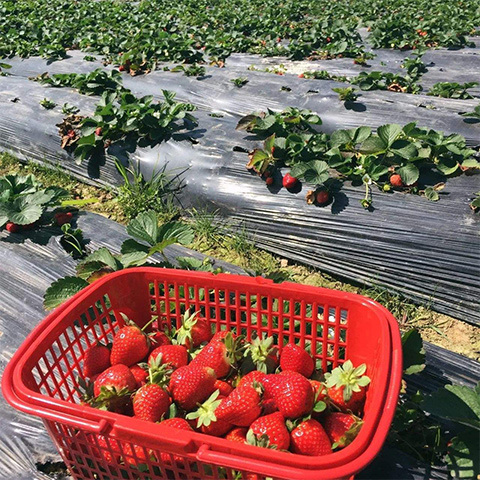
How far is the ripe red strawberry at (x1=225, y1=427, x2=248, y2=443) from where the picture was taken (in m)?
1.54

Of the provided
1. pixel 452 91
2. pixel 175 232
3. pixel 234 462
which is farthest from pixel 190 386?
pixel 452 91

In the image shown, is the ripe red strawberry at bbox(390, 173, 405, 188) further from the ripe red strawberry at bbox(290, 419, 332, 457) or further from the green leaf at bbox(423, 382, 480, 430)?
the ripe red strawberry at bbox(290, 419, 332, 457)

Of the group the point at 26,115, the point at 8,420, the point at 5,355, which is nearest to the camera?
the point at 8,420

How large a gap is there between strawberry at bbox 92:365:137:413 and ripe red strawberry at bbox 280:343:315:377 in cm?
54

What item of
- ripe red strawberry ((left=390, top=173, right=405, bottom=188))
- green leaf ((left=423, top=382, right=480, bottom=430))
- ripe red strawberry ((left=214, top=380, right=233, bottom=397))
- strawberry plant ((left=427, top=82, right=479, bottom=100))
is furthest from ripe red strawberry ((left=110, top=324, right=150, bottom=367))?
strawberry plant ((left=427, top=82, right=479, bottom=100))

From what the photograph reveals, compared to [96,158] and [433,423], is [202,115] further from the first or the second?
[433,423]

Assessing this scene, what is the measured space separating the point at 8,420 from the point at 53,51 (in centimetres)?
600

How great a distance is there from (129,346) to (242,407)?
0.54m

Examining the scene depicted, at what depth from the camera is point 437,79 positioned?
231 inches

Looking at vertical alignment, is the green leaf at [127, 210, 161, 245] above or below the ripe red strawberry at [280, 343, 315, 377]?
above

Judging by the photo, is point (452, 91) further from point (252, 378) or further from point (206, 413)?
point (206, 413)

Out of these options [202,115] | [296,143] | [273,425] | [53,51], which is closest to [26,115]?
[202,115]

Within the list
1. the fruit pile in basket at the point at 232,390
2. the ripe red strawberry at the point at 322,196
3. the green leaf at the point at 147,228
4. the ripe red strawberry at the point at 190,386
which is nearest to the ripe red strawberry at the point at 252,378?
the fruit pile in basket at the point at 232,390

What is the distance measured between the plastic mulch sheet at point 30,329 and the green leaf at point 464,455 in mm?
85
